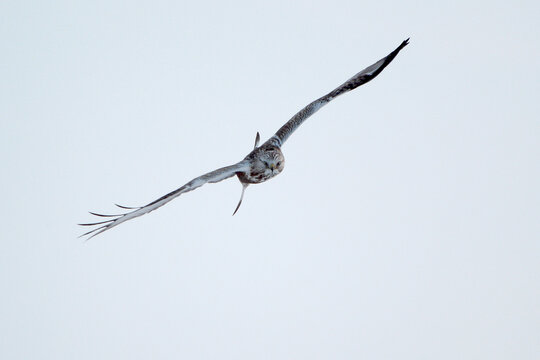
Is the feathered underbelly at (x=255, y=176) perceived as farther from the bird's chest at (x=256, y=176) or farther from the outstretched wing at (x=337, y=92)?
the outstretched wing at (x=337, y=92)

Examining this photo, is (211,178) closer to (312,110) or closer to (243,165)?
(243,165)

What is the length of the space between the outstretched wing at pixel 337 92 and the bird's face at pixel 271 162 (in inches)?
69.5

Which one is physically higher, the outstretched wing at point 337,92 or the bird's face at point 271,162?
the outstretched wing at point 337,92

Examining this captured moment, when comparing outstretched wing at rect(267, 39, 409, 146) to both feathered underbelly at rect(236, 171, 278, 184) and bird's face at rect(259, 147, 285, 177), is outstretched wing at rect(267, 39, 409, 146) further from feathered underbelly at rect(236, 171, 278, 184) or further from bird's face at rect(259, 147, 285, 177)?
feathered underbelly at rect(236, 171, 278, 184)

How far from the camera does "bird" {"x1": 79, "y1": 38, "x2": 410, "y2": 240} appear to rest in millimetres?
18669

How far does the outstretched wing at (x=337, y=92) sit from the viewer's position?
2434cm

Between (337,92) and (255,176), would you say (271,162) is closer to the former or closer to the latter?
(255,176)

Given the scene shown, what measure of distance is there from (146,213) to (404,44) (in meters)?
9.17

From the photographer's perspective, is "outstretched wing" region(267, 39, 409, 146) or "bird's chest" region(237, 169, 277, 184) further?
"outstretched wing" region(267, 39, 409, 146)

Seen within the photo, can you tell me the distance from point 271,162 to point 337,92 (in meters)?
3.92

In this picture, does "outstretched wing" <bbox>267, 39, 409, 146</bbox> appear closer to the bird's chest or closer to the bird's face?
the bird's face

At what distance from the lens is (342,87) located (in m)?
24.9

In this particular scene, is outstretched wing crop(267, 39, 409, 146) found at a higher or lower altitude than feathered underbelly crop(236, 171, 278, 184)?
higher

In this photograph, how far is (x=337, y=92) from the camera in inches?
982
